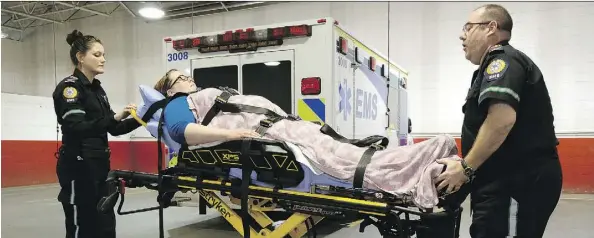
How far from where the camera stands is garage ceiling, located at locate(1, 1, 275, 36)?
33.8ft

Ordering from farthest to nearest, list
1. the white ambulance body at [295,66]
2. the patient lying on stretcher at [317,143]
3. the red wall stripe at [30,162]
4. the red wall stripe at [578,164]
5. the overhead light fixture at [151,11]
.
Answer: the overhead light fixture at [151,11] → the red wall stripe at [30,162] → the red wall stripe at [578,164] → the white ambulance body at [295,66] → the patient lying on stretcher at [317,143]

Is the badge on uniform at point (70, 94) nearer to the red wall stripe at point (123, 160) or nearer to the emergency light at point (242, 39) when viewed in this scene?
the emergency light at point (242, 39)

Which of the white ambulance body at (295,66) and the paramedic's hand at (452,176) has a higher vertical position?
the white ambulance body at (295,66)

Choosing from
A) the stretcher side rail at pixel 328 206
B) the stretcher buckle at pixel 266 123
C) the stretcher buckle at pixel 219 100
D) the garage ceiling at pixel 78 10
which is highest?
the garage ceiling at pixel 78 10

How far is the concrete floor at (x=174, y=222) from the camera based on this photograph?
4.40 m

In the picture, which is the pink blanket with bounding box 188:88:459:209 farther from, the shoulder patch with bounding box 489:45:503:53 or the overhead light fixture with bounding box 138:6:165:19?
the overhead light fixture with bounding box 138:6:165:19

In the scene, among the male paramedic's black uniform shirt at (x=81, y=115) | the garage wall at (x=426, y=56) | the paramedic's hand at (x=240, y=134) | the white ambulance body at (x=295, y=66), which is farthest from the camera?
the garage wall at (x=426, y=56)

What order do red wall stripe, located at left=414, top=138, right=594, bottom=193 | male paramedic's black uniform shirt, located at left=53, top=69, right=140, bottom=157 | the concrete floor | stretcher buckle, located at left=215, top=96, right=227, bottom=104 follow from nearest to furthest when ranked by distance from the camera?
stretcher buckle, located at left=215, top=96, right=227, bottom=104, male paramedic's black uniform shirt, located at left=53, top=69, right=140, bottom=157, the concrete floor, red wall stripe, located at left=414, top=138, right=594, bottom=193

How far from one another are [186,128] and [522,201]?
66.3 inches

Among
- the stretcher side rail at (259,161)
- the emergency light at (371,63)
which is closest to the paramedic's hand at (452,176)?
the stretcher side rail at (259,161)

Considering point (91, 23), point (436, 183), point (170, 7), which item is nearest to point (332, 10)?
point (170, 7)

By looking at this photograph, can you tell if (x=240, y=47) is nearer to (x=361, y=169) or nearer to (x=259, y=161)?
(x=259, y=161)

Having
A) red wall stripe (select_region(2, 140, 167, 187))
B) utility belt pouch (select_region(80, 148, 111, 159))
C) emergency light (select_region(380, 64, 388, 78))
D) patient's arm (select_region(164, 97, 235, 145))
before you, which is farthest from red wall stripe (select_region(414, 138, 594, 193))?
red wall stripe (select_region(2, 140, 167, 187))

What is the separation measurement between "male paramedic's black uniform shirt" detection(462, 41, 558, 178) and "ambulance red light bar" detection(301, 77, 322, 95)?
1.88m
